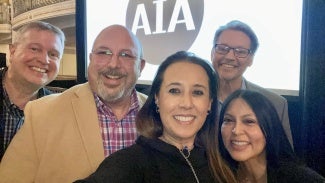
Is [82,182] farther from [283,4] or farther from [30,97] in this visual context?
[283,4]

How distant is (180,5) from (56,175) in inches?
60.0

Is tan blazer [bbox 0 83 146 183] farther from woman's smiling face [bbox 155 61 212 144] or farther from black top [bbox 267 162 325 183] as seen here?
black top [bbox 267 162 325 183]

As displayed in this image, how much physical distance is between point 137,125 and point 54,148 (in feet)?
1.29

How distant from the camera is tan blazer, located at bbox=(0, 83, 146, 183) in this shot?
1.57 meters

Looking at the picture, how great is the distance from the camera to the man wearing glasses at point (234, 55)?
2.05 meters

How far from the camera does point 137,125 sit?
4.88 feet

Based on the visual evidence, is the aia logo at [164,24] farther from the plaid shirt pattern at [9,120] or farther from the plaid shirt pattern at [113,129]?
the plaid shirt pattern at [9,120]

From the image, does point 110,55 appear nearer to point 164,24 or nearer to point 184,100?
point 184,100

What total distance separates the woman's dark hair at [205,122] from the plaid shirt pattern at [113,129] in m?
0.24

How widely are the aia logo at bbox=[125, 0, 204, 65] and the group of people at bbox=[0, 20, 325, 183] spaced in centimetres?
56

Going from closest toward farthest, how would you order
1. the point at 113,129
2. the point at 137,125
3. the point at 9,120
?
the point at 137,125 < the point at 113,129 < the point at 9,120

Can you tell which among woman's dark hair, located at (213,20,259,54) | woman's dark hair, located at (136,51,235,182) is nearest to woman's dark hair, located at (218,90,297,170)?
woman's dark hair, located at (136,51,235,182)

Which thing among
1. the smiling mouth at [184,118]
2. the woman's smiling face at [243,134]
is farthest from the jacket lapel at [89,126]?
the woman's smiling face at [243,134]

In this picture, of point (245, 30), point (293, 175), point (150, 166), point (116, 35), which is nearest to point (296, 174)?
point (293, 175)
